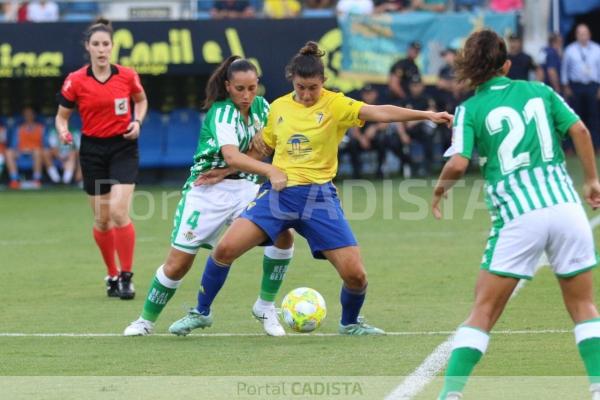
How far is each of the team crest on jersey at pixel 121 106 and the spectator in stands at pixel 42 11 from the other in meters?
12.9

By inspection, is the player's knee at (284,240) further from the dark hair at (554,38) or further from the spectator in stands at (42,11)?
the spectator in stands at (42,11)

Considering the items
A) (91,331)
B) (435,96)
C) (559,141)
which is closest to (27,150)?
(435,96)

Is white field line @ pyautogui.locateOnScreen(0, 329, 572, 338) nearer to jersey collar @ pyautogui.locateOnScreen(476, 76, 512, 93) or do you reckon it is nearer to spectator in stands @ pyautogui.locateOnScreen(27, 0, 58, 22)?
jersey collar @ pyautogui.locateOnScreen(476, 76, 512, 93)

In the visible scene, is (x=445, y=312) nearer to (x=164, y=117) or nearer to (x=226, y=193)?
(x=226, y=193)

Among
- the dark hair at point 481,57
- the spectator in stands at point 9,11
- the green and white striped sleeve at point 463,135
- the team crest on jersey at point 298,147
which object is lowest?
the spectator in stands at point 9,11

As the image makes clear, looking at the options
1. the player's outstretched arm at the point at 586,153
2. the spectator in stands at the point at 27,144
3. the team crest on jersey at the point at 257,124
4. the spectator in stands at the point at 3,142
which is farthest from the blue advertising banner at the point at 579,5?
the player's outstretched arm at the point at 586,153

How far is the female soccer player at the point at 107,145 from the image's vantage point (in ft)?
34.1

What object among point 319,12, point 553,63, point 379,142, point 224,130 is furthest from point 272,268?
point 319,12

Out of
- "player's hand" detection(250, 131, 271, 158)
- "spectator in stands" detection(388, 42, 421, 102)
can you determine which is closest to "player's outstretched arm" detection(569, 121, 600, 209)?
"player's hand" detection(250, 131, 271, 158)

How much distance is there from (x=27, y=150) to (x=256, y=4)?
5347 millimetres

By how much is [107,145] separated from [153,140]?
1145 cm

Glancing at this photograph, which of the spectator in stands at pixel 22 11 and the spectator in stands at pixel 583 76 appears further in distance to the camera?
the spectator in stands at pixel 22 11

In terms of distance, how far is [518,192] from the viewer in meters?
5.86

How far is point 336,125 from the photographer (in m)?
7.83
